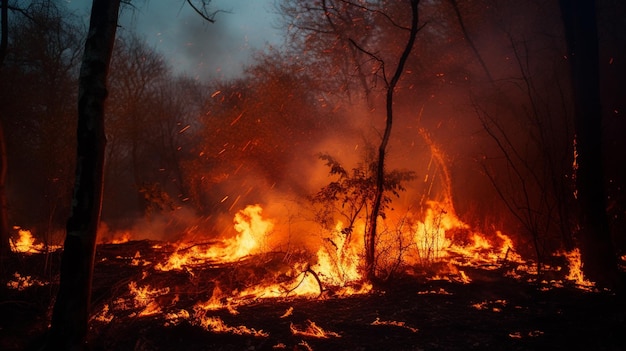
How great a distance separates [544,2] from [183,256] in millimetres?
11953

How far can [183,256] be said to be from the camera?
411 inches

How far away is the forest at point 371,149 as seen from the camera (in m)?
7.12

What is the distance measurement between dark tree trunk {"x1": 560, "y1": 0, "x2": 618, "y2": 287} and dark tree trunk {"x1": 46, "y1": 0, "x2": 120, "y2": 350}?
7358mm

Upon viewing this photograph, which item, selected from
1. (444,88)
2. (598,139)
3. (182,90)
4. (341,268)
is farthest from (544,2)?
(182,90)

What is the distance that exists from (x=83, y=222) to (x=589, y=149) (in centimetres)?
758

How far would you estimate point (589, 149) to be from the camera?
22.6 ft

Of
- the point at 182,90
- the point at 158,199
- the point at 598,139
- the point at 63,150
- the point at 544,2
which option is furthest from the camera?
the point at 182,90

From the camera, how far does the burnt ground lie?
4.68 meters

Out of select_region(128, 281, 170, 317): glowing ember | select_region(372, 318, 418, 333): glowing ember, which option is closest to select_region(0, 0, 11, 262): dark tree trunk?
select_region(128, 281, 170, 317): glowing ember

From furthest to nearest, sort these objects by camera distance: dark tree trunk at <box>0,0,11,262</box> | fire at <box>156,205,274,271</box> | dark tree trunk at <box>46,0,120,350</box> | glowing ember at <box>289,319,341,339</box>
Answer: fire at <box>156,205,274,271</box> < dark tree trunk at <box>0,0,11,262</box> < glowing ember at <box>289,319,341,339</box> < dark tree trunk at <box>46,0,120,350</box>

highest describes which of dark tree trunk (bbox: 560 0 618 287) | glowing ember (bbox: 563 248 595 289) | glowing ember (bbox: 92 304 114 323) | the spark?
the spark

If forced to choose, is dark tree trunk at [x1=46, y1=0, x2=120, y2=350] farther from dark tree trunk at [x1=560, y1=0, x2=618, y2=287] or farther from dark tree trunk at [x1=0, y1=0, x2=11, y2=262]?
dark tree trunk at [x1=560, y1=0, x2=618, y2=287]

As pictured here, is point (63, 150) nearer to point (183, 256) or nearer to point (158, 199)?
point (158, 199)

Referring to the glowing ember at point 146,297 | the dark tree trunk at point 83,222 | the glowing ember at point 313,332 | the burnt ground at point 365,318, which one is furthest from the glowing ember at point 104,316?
the glowing ember at point 313,332
